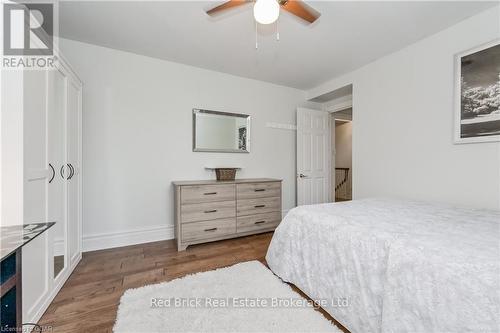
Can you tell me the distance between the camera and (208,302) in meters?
1.61

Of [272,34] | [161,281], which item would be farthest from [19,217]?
[272,34]

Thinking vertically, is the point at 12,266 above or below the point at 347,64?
below

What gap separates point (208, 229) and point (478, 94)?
316cm

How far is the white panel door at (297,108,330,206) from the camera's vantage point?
3.85 metres

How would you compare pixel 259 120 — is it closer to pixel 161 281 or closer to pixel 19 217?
pixel 161 281

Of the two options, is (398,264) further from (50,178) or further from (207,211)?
(50,178)

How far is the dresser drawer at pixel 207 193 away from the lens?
264 cm

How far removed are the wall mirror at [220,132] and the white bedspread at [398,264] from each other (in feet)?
5.88

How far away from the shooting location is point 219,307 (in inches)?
61.3

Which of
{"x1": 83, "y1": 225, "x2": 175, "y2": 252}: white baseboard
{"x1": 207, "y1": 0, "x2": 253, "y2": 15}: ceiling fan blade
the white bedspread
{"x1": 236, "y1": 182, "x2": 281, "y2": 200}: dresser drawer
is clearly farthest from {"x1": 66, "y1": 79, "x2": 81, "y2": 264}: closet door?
the white bedspread

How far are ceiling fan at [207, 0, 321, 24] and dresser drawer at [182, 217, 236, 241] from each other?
2220 millimetres

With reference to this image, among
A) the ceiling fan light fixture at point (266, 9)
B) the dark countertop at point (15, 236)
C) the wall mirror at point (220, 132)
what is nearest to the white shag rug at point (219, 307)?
the dark countertop at point (15, 236)

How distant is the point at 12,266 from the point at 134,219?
2.03m

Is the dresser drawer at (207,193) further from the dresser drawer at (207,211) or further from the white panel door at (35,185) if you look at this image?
the white panel door at (35,185)
